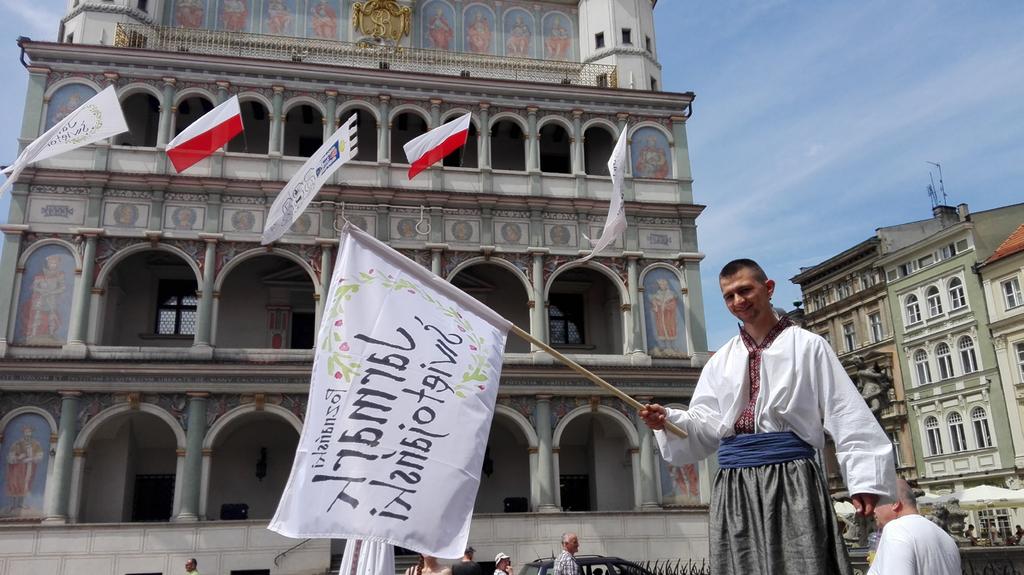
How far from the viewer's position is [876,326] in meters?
43.3

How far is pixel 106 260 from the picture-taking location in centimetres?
2319

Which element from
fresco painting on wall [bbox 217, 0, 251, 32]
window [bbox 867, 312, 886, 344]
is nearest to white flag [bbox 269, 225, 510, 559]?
fresco painting on wall [bbox 217, 0, 251, 32]

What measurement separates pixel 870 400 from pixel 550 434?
866 centimetres

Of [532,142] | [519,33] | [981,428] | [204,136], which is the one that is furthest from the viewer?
[981,428]

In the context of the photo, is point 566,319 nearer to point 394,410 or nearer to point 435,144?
point 435,144

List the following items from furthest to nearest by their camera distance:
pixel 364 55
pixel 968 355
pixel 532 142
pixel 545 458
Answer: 1. pixel 968 355
2. pixel 364 55
3. pixel 532 142
4. pixel 545 458

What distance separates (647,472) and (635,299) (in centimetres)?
525

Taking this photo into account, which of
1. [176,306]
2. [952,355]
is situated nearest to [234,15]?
[176,306]

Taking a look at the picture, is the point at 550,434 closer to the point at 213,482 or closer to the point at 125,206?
the point at 213,482

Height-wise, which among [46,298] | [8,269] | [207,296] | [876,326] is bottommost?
[46,298]

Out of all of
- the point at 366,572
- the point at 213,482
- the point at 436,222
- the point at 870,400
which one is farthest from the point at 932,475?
the point at 366,572

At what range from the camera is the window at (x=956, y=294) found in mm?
37531

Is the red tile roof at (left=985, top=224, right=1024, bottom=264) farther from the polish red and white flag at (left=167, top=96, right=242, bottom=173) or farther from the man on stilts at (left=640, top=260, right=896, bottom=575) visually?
the man on stilts at (left=640, top=260, right=896, bottom=575)

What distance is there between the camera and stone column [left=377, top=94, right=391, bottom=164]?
25.7 m
